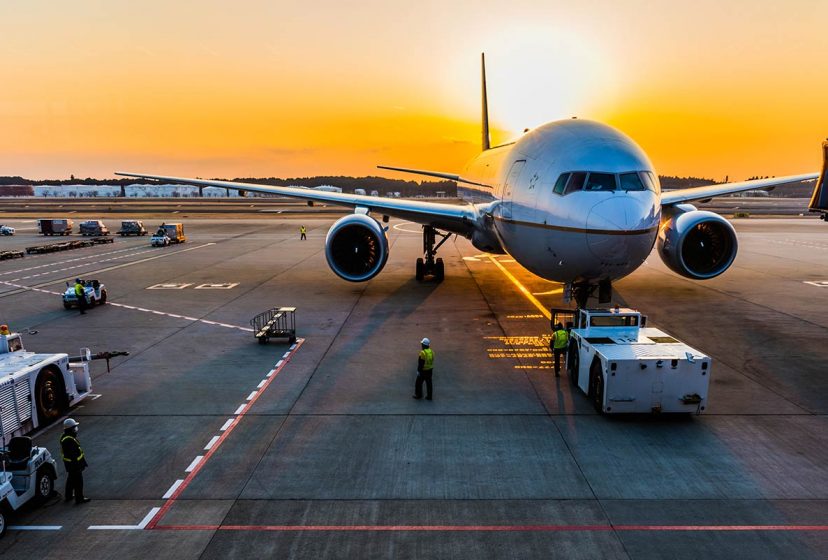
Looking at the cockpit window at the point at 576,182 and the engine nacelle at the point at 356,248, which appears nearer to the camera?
the cockpit window at the point at 576,182

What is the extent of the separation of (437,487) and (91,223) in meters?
55.6

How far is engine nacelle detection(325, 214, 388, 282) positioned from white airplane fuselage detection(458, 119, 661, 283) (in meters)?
5.80

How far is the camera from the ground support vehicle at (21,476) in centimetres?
779

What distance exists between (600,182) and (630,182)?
30.6 inches

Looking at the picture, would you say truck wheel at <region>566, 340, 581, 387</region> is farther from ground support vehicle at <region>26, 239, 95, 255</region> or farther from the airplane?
ground support vehicle at <region>26, 239, 95, 255</region>

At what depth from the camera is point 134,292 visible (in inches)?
989

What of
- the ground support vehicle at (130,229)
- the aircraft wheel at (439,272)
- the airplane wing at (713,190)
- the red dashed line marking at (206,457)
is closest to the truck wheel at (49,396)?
the red dashed line marking at (206,457)

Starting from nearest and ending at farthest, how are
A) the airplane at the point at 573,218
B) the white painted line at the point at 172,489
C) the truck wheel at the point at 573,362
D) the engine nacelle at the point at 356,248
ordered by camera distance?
the white painted line at the point at 172,489 < the airplane at the point at 573,218 < the truck wheel at the point at 573,362 < the engine nacelle at the point at 356,248

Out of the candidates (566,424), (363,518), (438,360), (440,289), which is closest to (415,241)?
(440,289)

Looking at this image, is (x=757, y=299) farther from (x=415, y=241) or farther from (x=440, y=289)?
(x=415, y=241)

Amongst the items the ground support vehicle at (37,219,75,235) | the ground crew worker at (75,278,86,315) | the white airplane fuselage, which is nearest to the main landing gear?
the white airplane fuselage

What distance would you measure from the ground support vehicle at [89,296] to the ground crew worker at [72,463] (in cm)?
1512

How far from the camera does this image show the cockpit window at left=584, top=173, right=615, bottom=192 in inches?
535

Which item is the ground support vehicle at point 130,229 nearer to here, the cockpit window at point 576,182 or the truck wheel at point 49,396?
the truck wheel at point 49,396
